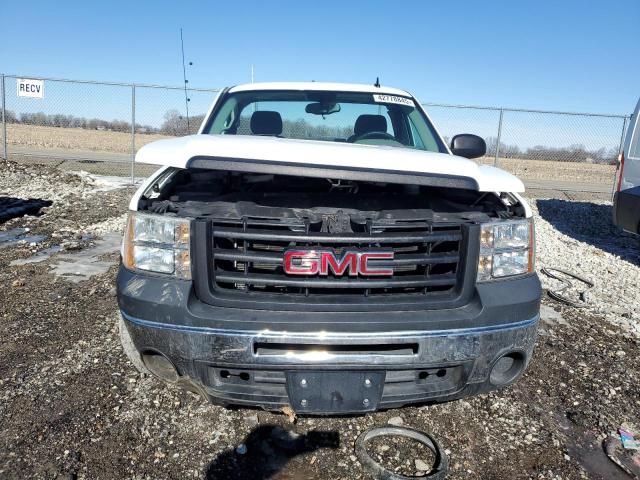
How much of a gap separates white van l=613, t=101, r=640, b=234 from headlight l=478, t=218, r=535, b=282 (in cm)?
472

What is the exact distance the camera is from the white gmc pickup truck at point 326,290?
1.98 metres

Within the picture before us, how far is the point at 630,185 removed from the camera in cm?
612

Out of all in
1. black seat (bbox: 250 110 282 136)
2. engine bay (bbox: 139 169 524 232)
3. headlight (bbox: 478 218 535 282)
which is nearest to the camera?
headlight (bbox: 478 218 535 282)

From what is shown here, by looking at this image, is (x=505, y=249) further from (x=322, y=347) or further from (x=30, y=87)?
(x=30, y=87)

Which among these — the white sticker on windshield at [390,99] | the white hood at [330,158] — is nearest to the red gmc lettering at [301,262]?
the white hood at [330,158]

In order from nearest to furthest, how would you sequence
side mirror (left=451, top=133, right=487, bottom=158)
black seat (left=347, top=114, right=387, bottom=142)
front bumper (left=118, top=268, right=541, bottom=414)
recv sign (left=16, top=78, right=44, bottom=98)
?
front bumper (left=118, top=268, right=541, bottom=414)
side mirror (left=451, top=133, right=487, bottom=158)
black seat (left=347, top=114, right=387, bottom=142)
recv sign (left=16, top=78, right=44, bottom=98)

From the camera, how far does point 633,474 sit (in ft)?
7.32

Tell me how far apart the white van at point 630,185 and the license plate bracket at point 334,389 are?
5.50 meters

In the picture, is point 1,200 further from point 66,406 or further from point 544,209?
point 544,209

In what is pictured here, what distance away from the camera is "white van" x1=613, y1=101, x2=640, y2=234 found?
6.00 m

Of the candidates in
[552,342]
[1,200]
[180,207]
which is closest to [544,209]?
[552,342]

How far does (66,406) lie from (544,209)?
10321mm

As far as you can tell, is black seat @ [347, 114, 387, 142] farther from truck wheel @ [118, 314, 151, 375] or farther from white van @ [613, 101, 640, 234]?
white van @ [613, 101, 640, 234]

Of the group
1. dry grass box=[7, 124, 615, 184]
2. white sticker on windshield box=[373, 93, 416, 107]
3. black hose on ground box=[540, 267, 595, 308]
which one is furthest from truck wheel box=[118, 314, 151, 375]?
dry grass box=[7, 124, 615, 184]
